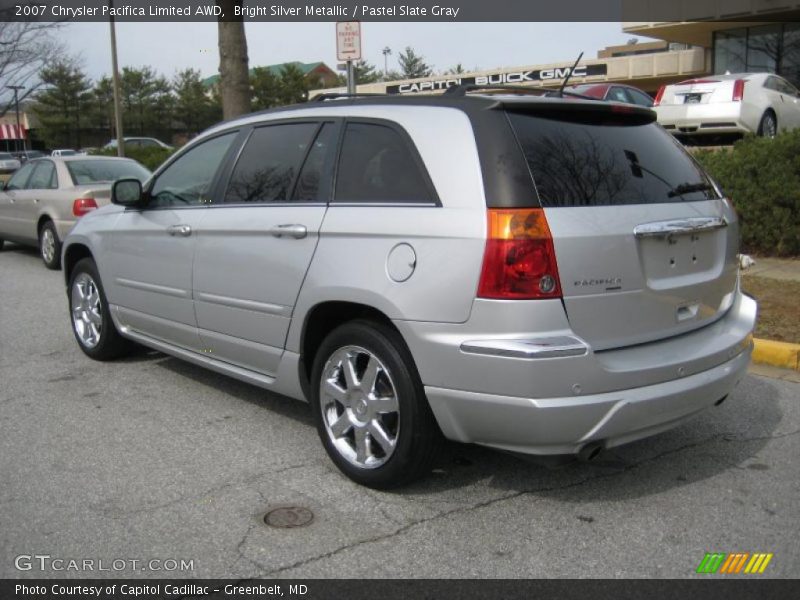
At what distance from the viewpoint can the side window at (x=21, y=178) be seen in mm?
11938

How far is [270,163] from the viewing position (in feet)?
14.5

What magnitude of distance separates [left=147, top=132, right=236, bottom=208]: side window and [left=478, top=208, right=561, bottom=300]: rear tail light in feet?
7.49

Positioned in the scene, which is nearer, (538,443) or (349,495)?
(538,443)

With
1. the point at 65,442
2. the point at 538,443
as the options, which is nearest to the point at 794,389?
the point at 538,443

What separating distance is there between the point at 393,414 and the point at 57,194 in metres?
8.89

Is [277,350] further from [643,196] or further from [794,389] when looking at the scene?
[794,389]

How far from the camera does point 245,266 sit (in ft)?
14.1

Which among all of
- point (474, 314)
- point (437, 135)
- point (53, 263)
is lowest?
point (53, 263)

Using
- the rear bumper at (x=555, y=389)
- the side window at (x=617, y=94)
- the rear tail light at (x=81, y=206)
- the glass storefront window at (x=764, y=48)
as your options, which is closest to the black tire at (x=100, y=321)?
the rear bumper at (x=555, y=389)

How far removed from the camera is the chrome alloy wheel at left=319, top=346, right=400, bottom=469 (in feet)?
11.9

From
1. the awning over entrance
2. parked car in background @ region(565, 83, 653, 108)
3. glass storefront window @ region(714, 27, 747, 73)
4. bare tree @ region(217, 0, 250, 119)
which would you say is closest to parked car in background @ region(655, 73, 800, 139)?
parked car in background @ region(565, 83, 653, 108)

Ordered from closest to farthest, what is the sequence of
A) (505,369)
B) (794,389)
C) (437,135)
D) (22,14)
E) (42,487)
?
1. (505,369)
2. (437,135)
3. (42,487)
4. (794,389)
5. (22,14)

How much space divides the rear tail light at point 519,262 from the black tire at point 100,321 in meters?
3.70

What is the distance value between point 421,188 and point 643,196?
0.99 metres
